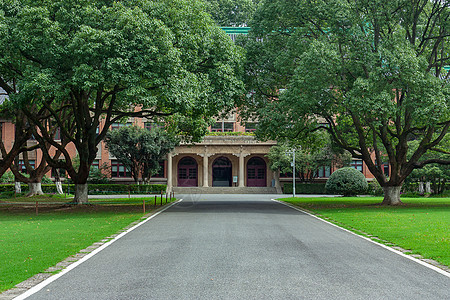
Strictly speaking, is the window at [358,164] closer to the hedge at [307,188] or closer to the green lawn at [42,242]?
the hedge at [307,188]

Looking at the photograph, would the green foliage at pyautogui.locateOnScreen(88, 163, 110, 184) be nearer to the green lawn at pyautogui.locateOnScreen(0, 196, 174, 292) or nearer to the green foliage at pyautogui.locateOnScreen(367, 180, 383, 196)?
the green foliage at pyautogui.locateOnScreen(367, 180, 383, 196)

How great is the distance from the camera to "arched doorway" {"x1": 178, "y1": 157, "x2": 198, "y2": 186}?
60.3m

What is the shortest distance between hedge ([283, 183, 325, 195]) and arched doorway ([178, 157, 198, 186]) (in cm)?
1359

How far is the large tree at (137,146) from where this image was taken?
160 ft

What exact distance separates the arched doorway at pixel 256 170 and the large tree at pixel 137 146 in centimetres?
1370

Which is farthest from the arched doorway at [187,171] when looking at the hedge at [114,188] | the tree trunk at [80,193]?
the tree trunk at [80,193]

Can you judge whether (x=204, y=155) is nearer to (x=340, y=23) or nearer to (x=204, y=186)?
(x=204, y=186)

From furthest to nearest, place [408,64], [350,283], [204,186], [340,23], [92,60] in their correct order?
1. [204,186]
2. [340,23]
3. [408,64]
4. [92,60]
5. [350,283]

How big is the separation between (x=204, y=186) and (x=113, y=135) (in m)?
12.8

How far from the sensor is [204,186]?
2190 inches

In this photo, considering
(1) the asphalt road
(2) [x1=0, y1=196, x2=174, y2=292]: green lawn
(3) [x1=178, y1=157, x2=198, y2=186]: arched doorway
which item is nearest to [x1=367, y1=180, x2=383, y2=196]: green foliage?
(3) [x1=178, y1=157, x2=198, y2=186]: arched doorway

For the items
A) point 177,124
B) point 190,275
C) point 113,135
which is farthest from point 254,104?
point 113,135

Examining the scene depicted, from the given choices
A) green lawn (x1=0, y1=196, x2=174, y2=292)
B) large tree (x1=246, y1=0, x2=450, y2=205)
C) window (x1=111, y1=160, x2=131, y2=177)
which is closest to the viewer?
green lawn (x1=0, y1=196, x2=174, y2=292)

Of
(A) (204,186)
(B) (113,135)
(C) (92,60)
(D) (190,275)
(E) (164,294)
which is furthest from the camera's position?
(A) (204,186)
